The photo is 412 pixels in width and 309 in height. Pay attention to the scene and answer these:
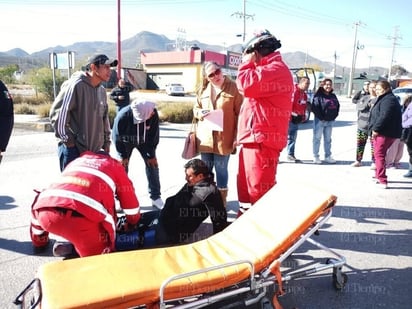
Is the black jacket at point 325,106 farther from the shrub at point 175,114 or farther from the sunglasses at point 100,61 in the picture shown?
the shrub at point 175,114

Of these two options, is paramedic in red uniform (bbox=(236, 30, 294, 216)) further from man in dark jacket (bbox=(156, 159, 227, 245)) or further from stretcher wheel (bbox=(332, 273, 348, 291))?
stretcher wheel (bbox=(332, 273, 348, 291))

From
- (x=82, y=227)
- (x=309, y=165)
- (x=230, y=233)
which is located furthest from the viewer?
(x=309, y=165)

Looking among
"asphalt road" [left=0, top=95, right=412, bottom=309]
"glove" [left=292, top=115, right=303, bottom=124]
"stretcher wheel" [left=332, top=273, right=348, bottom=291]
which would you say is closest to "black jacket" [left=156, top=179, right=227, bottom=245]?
"asphalt road" [left=0, top=95, right=412, bottom=309]

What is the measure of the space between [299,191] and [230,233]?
0.67 metres

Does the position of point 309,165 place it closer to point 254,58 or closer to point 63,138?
point 254,58

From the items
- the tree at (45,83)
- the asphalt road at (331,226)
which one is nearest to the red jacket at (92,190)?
the asphalt road at (331,226)

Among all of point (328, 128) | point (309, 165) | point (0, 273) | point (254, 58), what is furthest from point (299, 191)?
point (328, 128)

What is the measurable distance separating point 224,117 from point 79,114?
1.53 m

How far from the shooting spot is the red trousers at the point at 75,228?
2678 millimetres

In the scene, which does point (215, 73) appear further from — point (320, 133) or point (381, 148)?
point (320, 133)

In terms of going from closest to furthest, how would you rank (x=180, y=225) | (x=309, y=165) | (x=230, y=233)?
1. (x=230, y=233)
2. (x=180, y=225)
3. (x=309, y=165)

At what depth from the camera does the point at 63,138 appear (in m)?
3.56

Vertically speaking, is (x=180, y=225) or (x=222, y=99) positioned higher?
(x=222, y=99)

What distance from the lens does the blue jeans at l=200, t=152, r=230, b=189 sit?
4.08m
